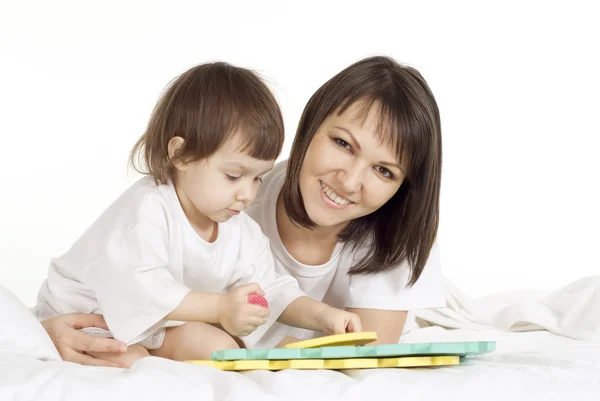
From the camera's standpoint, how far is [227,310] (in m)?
2.04

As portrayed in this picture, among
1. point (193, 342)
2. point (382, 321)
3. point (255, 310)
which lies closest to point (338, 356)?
point (255, 310)

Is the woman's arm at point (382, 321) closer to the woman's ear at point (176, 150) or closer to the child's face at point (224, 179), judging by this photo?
the child's face at point (224, 179)

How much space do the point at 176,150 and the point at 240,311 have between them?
43 centimetres

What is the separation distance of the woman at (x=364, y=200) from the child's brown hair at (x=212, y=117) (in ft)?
0.87

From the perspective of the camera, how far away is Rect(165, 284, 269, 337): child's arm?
2.02 meters

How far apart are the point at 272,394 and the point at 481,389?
0.40m

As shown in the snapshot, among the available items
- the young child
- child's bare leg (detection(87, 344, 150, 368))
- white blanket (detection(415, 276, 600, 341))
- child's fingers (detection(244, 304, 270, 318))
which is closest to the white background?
white blanket (detection(415, 276, 600, 341))

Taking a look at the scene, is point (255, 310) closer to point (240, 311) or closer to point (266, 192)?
point (240, 311)

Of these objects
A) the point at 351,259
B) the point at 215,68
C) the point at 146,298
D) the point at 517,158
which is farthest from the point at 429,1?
the point at 146,298

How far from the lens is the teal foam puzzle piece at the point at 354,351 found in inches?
65.3

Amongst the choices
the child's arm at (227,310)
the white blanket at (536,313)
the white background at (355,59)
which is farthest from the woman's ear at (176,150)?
the white background at (355,59)

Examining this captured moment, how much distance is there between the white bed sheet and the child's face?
57cm

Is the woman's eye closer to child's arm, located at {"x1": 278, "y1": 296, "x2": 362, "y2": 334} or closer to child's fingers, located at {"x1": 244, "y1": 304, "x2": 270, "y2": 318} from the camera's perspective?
child's fingers, located at {"x1": 244, "y1": 304, "x2": 270, "y2": 318}

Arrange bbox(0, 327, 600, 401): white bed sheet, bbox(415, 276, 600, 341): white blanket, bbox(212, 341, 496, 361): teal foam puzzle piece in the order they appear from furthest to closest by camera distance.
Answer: bbox(415, 276, 600, 341): white blanket → bbox(212, 341, 496, 361): teal foam puzzle piece → bbox(0, 327, 600, 401): white bed sheet
